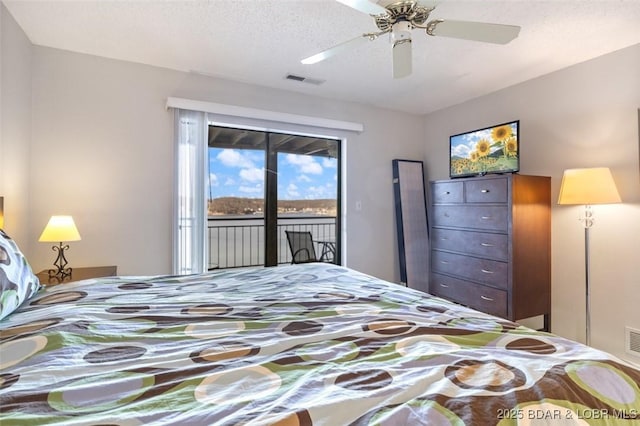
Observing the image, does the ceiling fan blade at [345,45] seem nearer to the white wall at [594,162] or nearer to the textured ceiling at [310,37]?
the textured ceiling at [310,37]

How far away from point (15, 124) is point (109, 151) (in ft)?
2.05

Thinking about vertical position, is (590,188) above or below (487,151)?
below

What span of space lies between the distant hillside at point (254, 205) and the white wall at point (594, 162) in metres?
2.22

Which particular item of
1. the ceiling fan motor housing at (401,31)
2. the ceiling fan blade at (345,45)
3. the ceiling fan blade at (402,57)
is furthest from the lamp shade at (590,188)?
the ceiling fan blade at (345,45)

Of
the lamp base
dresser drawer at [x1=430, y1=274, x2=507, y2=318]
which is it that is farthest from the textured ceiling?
dresser drawer at [x1=430, y1=274, x2=507, y2=318]

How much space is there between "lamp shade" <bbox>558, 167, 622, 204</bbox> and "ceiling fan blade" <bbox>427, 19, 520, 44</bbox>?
136cm

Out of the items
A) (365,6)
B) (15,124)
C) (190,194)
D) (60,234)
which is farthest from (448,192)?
(15,124)

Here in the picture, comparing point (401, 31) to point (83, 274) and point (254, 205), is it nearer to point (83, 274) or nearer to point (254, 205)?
point (254, 205)

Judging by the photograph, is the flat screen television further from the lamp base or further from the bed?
the lamp base

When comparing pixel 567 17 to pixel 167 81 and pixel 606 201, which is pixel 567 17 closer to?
pixel 606 201

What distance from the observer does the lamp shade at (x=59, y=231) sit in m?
2.24

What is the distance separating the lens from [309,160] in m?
4.09

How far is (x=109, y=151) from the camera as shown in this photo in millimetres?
2828

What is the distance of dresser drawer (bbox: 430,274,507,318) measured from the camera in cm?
280
